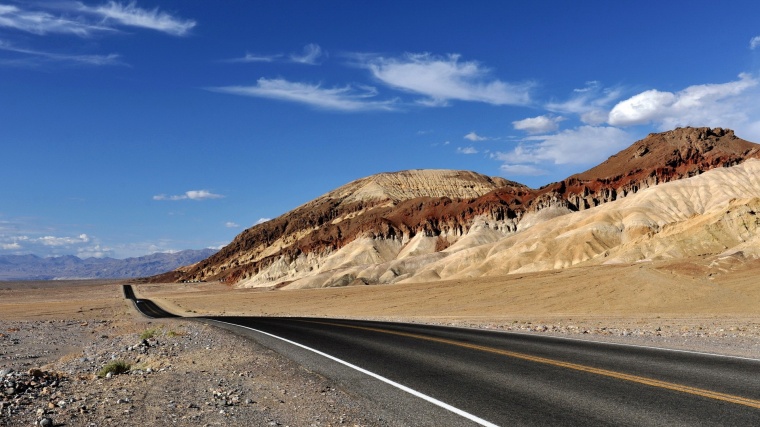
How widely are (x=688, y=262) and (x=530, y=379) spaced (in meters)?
52.9

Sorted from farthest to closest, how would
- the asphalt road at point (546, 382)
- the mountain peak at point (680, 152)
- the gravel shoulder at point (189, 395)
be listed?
the mountain peak at point (680, 152)
the gravel shoulder at point (189, 395)
the asphalt road at point (546, 382)

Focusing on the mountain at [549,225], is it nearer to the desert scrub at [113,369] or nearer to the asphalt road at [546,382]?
the asphalt road at [546,382]

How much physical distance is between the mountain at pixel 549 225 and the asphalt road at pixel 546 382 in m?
63.3

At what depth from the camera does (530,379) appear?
35.3ft

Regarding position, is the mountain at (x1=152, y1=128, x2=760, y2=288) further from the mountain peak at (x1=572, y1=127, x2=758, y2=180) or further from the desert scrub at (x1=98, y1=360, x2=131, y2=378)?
the desert scrub at (x1=98, y1=360, x2=131, y2=378)

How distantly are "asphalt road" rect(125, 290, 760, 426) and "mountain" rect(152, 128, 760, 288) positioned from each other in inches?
2490

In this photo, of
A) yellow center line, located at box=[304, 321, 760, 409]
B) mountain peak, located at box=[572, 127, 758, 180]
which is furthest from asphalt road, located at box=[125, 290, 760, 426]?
mountain peak, located at box=[572, 127, 758, 180]

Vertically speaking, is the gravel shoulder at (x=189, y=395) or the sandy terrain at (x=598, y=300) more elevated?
the gravel shoulder at (x=189, y=395)

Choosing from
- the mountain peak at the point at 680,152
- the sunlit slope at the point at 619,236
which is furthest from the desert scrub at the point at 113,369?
the mountain peak at the point at 680,152

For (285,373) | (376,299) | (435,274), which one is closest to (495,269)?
(435,274)

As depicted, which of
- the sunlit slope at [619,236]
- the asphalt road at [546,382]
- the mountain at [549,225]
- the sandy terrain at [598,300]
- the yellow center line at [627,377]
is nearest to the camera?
the asphalt road at [546,382]

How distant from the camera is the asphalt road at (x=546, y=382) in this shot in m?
8.09

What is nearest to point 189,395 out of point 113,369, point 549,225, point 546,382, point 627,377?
point 113,369

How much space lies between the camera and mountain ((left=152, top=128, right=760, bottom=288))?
8719cm
